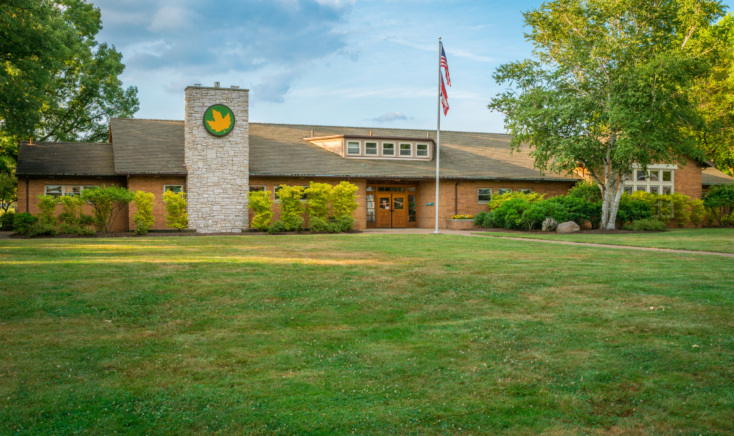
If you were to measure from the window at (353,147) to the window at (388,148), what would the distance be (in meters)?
1.64

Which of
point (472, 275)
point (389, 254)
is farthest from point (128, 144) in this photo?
point (472, 275)

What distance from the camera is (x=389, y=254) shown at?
1423 cm

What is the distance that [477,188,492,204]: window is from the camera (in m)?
32.2

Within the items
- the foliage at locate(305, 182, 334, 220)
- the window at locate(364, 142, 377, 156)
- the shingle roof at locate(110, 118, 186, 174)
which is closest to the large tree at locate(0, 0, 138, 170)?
the shingle roof at locate(110, 118, 186, 174)

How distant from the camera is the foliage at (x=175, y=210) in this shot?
80.8ft

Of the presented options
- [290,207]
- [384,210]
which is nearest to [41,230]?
[290,207]

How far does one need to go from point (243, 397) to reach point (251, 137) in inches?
1141

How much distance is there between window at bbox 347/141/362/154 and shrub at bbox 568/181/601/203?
41.7 feet

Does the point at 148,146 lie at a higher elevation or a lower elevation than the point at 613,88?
lower

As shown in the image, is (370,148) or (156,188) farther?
(370,148)

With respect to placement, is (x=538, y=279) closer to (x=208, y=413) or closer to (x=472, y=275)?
(x=472, y=275)

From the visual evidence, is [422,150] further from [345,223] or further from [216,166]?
[216,166]

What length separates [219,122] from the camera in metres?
27.1

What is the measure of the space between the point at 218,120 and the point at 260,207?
17.3 ft
